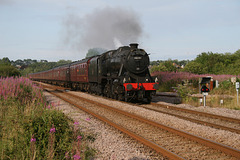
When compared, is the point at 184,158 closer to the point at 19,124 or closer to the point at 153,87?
the point at 19,124

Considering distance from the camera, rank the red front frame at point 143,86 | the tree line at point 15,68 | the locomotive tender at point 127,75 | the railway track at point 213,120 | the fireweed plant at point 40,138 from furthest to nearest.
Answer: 1. the tree line at point 15,68
2. the locomotive tender at point 127,75
3. the red front frame at point 143,86
4. the railway track at point 213,120
5. the fireweed plant at point 40,138

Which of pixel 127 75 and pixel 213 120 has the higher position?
pixel 127 75

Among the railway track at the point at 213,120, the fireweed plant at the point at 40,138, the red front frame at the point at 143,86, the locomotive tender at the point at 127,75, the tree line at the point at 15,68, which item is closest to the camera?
the fireweed plant at the point at 40,138

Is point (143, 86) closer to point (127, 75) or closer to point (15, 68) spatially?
point (127, 75)

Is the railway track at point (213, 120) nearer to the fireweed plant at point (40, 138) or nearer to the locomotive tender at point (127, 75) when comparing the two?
the locomotive tender at point (127, 75)

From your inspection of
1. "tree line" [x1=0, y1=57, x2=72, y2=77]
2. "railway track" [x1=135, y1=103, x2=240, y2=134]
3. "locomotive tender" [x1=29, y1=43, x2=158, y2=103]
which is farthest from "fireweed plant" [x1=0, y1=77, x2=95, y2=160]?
"tree line" [x1=0, y1=57, x2=72, y2=77]

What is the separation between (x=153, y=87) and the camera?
45.3ft

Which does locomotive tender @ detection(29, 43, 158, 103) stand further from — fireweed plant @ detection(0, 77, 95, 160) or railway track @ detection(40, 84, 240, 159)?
fireweed plant @ detection(0, 77, 95, 160)

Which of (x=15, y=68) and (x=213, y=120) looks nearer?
(x=213, y=120)

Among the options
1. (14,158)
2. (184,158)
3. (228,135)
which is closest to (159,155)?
(184,158)

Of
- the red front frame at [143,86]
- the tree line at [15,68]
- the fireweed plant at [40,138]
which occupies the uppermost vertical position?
the tree line at [15,68]

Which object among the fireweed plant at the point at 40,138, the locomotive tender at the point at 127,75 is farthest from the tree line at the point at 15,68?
the fireweed plant at the point at 40,138

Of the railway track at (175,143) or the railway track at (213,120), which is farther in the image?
the railway track at (213,120)

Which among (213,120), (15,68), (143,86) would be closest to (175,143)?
(213,120)
